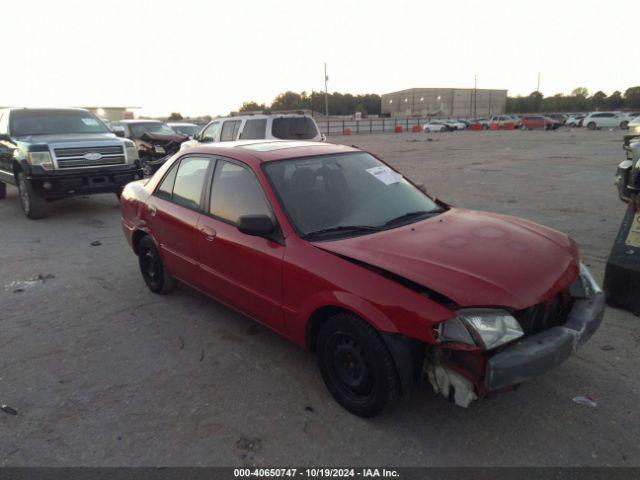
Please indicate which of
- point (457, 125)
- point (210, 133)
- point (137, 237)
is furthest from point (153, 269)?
point (457, 125)

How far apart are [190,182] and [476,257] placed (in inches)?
101

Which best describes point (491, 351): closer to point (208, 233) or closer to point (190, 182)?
point (208, 233)

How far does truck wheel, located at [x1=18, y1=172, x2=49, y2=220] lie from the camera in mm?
8383

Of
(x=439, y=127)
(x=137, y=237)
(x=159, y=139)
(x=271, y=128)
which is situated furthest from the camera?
(x=439, y=127)

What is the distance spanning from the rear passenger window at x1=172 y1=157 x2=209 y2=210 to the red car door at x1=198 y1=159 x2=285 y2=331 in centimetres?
20

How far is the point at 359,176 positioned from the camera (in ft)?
12.2

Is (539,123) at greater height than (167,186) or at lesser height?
greater

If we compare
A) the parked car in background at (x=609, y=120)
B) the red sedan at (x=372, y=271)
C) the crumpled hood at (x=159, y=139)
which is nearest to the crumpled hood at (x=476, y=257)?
the red sedan at (x=372, y=271)

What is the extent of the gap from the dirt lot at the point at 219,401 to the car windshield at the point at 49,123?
5200 mm

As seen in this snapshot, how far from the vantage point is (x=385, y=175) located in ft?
12.6

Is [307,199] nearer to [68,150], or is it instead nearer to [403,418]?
[403,418]

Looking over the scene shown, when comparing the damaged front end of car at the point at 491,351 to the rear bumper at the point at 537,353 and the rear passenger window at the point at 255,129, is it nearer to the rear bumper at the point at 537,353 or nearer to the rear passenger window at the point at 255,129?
the rear bumper at the point at 537,353

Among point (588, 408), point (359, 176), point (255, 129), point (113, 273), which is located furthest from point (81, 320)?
point (255, 129)

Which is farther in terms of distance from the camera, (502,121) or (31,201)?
(502,121)
